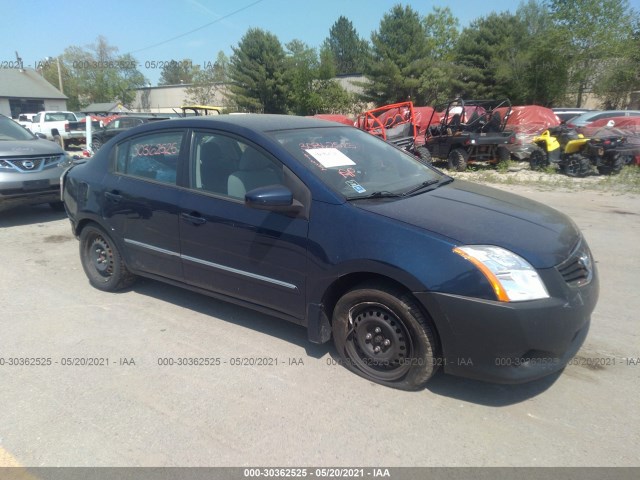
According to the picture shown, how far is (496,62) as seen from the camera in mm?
32875

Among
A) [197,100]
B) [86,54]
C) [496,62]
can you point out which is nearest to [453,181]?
[496,62]

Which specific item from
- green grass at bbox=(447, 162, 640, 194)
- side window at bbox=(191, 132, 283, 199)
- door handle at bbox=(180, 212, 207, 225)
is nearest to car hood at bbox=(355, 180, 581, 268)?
side window at bbox=(191, 132, 283, 199)

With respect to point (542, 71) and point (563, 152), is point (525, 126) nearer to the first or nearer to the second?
point (563, 152)

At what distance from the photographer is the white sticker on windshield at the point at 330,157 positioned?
337 cm

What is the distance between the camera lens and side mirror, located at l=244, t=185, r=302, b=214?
3.05 m

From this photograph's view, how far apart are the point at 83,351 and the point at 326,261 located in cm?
202

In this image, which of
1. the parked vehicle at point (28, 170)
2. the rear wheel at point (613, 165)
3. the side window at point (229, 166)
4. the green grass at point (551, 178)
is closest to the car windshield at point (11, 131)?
the parked vehicle at point (28, 170)

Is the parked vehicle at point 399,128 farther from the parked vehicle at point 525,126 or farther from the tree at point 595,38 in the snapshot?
the tree at point 595,38

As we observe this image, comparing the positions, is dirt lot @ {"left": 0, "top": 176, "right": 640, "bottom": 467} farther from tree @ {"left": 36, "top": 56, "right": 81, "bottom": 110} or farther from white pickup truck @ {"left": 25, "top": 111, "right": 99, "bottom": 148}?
tree @ {"left": 36, "top": 56, "right": 81, "bottom": 110}

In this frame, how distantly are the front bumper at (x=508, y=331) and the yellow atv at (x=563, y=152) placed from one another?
36.4ft

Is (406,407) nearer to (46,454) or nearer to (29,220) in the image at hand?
(46,454)

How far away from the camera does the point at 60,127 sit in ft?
74.8

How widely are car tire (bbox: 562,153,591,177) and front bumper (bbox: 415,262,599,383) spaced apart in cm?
1101

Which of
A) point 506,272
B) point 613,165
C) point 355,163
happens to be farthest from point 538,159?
point 506,272
